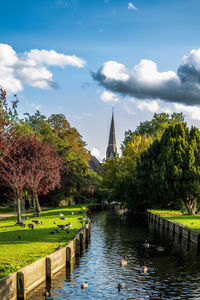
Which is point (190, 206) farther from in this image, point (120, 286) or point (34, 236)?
point (120, 286)

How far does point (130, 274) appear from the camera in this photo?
1830 centimetres

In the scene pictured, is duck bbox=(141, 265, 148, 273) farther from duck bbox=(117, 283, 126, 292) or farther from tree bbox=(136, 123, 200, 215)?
tree bbox=(136, 123, 200, 215)

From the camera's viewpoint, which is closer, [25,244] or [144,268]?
[144,268]

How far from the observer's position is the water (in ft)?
49.8

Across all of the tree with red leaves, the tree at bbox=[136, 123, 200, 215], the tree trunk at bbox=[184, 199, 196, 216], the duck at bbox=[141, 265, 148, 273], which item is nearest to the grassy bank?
the tree trunk at bbox=[184, 199, 196, 216]

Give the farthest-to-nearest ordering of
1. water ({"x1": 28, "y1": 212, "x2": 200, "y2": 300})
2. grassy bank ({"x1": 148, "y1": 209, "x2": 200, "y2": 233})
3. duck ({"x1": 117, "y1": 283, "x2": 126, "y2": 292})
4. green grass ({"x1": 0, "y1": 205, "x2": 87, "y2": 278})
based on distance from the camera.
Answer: grassy bank ({"x1": 148, "y1": 209, "x2": 200, "y2": 233}) → green grass ({"x1": 0, "y1": 205, "x2": 87, "y2": 278}) → duck ({"x1": 117, "y1": 283, "x2": 126, "y2": 292}) → water ({"x1": 28, "y1": 212, "x2": 200, "y2": 300})

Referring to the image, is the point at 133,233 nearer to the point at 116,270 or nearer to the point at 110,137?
the point at 116,270

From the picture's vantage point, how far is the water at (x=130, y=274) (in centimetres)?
1518

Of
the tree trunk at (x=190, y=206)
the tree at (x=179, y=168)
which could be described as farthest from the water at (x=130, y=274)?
the tree trunk at (x=190, y=206)

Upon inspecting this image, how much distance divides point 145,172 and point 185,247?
27.2 metres

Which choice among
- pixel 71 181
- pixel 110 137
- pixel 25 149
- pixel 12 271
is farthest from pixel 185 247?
pixel 110 137

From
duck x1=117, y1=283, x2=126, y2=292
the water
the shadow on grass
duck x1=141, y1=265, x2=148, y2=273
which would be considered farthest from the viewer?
the shadow on grass

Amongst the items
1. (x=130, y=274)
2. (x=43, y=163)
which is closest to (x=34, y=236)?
(x=130, y=274)

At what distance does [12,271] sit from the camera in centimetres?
1448
